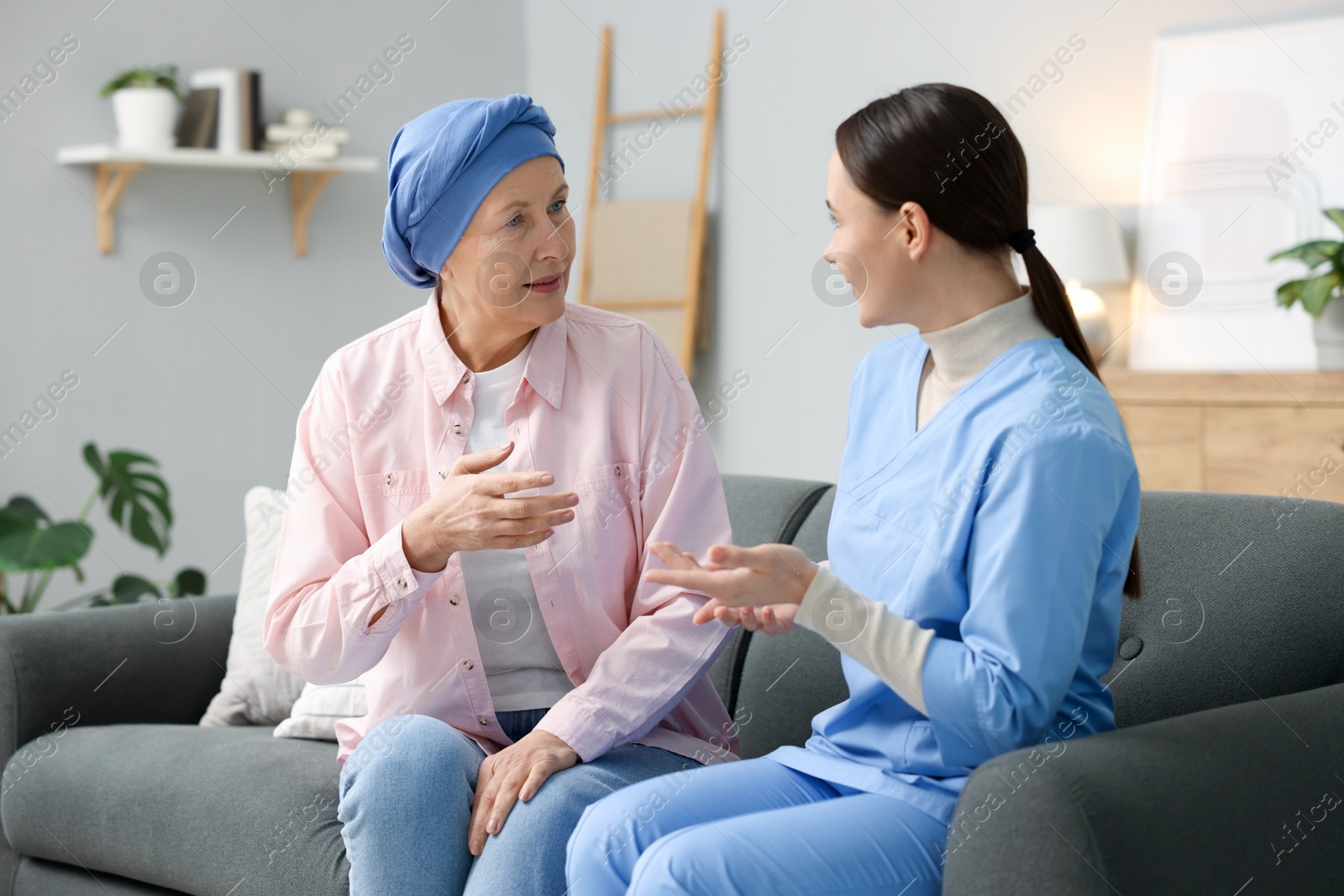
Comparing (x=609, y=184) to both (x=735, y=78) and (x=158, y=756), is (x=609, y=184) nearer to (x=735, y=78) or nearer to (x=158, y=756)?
(x=735, y=78)

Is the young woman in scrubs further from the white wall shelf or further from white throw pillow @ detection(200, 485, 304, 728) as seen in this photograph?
the white wall shelf

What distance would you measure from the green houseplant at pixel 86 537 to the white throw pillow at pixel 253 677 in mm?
785

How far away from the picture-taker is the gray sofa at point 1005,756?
109 cm

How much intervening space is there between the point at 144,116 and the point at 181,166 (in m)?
→ 0.23

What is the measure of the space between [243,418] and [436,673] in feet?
8.94

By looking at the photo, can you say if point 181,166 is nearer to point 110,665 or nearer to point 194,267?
point 194,267

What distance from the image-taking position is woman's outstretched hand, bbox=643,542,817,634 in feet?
3.90

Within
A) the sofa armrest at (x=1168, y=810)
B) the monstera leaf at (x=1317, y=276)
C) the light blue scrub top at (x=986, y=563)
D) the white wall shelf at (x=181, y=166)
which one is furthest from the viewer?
the white wall shelf at (x=181, y=166)

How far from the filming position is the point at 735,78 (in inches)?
167

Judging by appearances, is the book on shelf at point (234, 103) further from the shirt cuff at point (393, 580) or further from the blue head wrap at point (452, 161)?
the shirt cuff at point (393, 580)

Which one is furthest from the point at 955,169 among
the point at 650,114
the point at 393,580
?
the point at 650,114

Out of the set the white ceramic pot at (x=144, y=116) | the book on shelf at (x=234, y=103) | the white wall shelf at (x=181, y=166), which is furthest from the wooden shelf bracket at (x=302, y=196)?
the white ceramic pot at (x=144, y=116)

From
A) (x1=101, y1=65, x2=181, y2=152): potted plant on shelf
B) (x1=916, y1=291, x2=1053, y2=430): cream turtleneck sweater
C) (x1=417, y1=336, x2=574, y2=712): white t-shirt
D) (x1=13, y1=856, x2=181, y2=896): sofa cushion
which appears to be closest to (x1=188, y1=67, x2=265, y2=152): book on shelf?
(x1=101, y1=65, x2=181, y2=152): potted plant on shelf

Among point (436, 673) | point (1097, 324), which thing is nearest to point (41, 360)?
point (436, 673)
